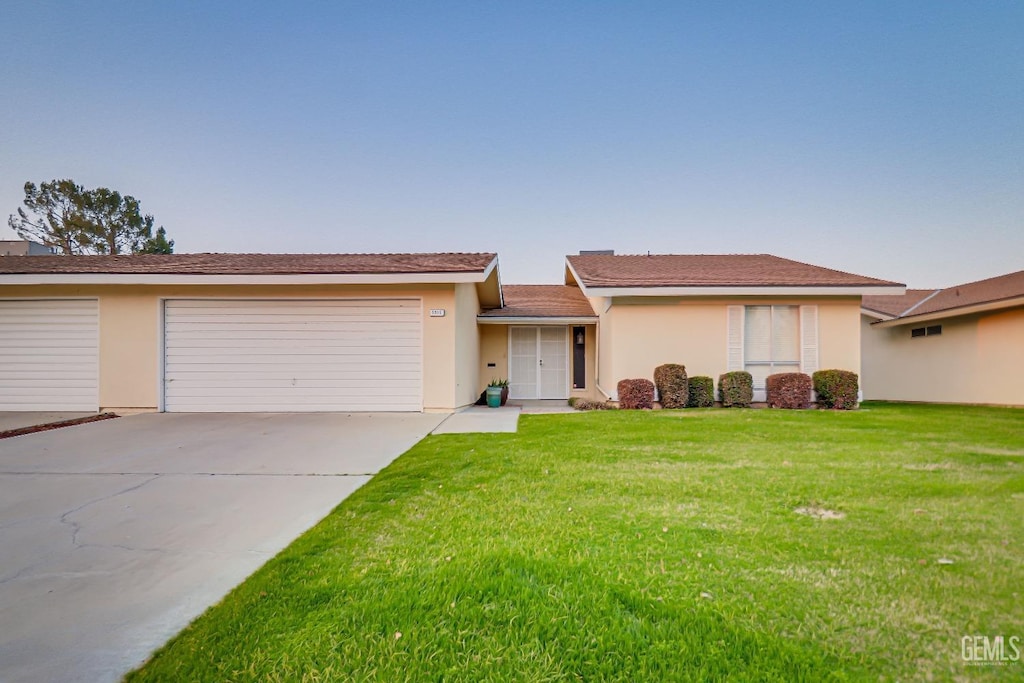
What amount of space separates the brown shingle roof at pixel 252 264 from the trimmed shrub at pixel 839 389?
8178 millimetres

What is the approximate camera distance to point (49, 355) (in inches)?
350

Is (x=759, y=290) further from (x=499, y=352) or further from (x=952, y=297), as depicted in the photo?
(x=952, y=297)

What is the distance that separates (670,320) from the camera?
9.95 m

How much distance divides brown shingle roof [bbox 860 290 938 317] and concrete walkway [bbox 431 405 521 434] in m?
12.9

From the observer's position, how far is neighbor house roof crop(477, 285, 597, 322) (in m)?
12.2

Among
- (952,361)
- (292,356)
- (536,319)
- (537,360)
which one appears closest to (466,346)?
(536,319)

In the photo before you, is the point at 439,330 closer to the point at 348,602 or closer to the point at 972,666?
the point at 348,602

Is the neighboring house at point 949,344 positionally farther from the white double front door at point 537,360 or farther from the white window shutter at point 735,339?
the white double front door at point 537,360

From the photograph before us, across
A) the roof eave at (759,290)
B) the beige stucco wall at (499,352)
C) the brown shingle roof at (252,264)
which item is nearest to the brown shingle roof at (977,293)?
the roof eave at (759,290)

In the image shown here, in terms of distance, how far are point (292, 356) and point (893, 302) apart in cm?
1850

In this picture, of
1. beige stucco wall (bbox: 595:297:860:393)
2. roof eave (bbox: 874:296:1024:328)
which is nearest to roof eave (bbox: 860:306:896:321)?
roof eave (bbox: 874:296:1024:328)

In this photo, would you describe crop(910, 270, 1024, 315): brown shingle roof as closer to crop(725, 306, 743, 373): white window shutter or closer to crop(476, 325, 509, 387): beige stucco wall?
crop(725, 306, 743, 373): white window shutter

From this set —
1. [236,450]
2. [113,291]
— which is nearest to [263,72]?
[113,291]

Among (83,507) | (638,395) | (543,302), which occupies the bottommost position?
(83,507)
